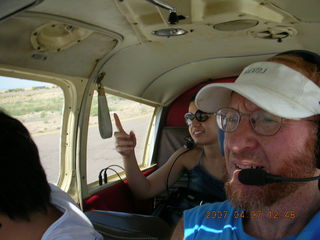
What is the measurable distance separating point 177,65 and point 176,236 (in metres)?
2.01

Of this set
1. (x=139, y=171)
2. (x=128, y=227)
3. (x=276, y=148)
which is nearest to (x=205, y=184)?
(x=139, y=171)

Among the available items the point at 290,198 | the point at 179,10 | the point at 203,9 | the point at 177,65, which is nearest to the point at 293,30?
the point at 203,9

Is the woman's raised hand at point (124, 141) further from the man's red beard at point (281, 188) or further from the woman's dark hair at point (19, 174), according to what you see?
the man's red beard at point (281, 188)

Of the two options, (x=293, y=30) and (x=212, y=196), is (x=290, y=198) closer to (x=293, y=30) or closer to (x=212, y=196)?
(x=293, y=30)

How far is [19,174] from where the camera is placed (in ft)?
3.94

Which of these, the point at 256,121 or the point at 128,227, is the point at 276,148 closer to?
the point at 256,121

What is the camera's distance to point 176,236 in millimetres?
1458

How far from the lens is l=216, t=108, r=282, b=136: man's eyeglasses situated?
1075 millimetres

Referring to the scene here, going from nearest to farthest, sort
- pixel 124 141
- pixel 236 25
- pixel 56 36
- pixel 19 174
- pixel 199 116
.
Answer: pixel 19 174 → pixel 56 36 → pixel 236 25 → pixel 124 141 → pixel 199 116

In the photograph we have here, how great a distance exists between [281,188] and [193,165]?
1.95m

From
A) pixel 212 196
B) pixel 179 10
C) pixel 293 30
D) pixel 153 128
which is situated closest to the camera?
pixel 179 10

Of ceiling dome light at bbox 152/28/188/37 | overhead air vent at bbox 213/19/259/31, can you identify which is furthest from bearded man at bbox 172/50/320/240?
ceiling dome light at bbox 152/28/188/37

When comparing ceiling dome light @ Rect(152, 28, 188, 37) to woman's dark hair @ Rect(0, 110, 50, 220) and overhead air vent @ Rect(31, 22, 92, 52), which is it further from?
woman's dark hair @ Rect(0, 110, 50, 220)

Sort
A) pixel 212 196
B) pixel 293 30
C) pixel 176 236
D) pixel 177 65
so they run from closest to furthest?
pixel 176 236, pixel 293 30, pixel 212 196, pixel 177 65
